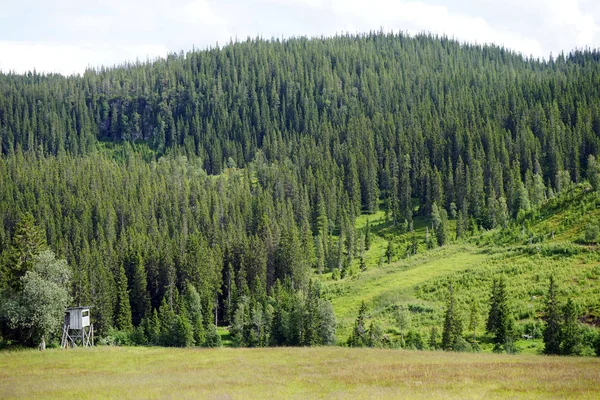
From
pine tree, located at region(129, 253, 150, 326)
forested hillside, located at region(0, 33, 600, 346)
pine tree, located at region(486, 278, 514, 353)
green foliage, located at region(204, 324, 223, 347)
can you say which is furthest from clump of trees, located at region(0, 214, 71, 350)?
pine tree, located at region(486, 278, 514, 353)

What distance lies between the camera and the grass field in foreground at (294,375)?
3216 centimetres

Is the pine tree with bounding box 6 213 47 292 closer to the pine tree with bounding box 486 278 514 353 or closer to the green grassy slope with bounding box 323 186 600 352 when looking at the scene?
the green grassy slope with bounding box 323 186 600 352

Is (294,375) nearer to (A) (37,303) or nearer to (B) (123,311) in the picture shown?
(A) (37,303)

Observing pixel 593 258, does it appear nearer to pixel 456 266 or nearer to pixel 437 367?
pixel 456 266

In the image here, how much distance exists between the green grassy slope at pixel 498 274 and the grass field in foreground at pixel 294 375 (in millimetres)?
28170

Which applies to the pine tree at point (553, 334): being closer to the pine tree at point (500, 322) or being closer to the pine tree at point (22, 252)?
the pine tree at point (500, 322)

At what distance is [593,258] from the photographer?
305 feet

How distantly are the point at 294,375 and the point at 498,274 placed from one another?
65.8 m

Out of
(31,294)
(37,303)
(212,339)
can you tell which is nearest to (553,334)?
(212,339)

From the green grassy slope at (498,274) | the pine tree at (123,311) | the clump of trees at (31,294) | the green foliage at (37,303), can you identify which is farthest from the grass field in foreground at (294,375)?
the pine tree at (123,311)

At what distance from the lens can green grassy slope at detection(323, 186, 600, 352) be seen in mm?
82562

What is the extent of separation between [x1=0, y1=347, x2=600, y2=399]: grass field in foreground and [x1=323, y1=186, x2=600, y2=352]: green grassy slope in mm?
28170

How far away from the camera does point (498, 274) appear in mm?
96062

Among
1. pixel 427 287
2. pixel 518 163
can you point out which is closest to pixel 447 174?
pixel 518 163
